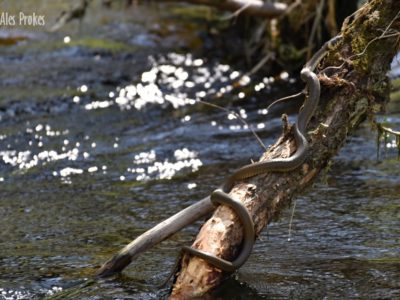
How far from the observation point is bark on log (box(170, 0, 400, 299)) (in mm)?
3541

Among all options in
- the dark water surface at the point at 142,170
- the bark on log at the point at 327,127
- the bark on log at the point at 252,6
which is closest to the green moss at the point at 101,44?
the dark water surface at the point at 142,170

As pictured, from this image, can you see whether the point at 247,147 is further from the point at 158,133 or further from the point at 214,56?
the point at 214,56

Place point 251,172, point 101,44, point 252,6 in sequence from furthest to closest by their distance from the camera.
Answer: point 101,44 → point 252,6 → point 251,172

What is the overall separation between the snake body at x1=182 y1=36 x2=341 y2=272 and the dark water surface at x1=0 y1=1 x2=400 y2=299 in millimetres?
244

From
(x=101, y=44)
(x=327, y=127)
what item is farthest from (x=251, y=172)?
(x=101, y=44)

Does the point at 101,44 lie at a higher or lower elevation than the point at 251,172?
lower

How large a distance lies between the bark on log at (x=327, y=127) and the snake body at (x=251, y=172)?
1.4 inches

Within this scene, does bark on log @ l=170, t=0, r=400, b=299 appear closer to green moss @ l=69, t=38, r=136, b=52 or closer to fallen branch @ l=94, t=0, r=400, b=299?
fallen branch @ l=94, t=0, r=400, b=299

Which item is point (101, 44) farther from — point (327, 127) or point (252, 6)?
point (327, 127)

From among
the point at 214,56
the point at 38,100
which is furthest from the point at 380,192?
the point at 214,56

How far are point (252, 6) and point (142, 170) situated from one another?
10.7 feet

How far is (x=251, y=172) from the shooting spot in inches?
148

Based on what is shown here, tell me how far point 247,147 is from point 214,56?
11.9ft

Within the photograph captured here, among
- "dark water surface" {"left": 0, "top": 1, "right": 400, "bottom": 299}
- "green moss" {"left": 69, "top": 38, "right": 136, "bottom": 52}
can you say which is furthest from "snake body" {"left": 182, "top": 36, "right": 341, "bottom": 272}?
"green moss" {"left": 69, "top": 38, "right": 136, "bottom": 52}
